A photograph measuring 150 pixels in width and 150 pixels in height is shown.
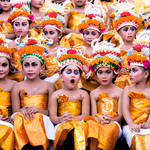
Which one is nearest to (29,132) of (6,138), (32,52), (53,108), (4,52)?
(6,138)

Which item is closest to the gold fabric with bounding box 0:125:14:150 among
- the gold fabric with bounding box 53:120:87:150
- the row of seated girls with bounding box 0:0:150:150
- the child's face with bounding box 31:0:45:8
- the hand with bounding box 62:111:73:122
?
the row of seated girls with bounding box 0:0:150:150

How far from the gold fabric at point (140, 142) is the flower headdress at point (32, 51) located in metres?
1.68

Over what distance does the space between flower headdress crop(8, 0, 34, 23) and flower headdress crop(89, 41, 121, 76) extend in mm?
1549

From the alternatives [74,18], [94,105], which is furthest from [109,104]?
[74,18]

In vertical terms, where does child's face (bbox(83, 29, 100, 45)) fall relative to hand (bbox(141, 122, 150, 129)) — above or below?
above

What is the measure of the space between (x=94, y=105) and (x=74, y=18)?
2.62 metres

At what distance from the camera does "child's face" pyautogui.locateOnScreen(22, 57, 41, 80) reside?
483 centimetres

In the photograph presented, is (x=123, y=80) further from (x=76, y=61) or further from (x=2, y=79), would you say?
(x=2, y=79)

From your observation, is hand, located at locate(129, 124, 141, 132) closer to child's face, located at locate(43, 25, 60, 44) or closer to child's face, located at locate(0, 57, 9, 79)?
child's face, located at locate(0, 57, 9, 79)

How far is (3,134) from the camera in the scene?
13.2ft

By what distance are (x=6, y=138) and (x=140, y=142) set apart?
4.67ft

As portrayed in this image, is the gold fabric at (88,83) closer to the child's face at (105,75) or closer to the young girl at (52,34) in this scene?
the young girl at (52,34)

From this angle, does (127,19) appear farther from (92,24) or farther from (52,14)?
(52,14)

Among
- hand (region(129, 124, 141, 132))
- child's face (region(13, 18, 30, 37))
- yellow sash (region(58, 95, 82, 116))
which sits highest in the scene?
child's face (region(13, 18, 30, 37))
